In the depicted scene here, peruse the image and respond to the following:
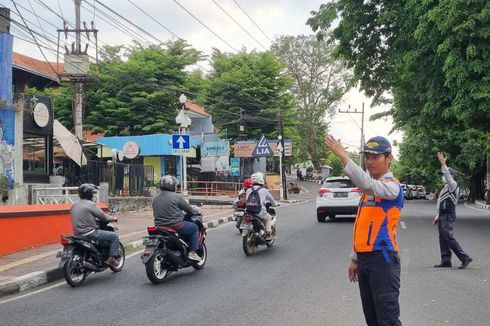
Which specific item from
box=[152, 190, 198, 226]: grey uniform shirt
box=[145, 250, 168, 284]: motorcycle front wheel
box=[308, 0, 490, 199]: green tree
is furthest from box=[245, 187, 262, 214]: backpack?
box=[308, 0, 490, 199]: green tree

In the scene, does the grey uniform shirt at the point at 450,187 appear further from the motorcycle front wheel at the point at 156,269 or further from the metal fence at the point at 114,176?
the metal fence at the point at 114,176

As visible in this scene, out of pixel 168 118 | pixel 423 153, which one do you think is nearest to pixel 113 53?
pixel 168 118

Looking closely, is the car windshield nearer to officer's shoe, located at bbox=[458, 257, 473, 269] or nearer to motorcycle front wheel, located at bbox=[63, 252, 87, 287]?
officer's shoe, located at bbox=[458, 257, 473, 269]

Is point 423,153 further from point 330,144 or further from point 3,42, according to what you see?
point 330,144

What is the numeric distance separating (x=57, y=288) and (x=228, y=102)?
34.6 m

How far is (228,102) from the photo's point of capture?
42.4 meters

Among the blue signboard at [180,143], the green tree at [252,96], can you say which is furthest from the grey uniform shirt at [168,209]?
the green tree at [252,96]

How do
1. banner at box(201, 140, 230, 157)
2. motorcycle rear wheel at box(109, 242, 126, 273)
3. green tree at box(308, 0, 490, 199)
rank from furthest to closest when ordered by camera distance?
banner at box(201, 140, 230, 157), green tree at box(308, 0, 490, 199), motorcycle rear wheel at box(109, 242, 126, 273)

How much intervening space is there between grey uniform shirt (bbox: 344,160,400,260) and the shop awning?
710 inches

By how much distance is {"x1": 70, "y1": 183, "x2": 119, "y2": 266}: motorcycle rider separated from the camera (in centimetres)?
883

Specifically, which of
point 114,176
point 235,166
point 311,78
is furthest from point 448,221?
point 311,78

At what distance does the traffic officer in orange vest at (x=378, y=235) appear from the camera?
3.84 m

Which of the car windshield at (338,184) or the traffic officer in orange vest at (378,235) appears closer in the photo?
the traffic officer in orange vest at (378,235)

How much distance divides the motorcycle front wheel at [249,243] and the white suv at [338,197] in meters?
7.49
